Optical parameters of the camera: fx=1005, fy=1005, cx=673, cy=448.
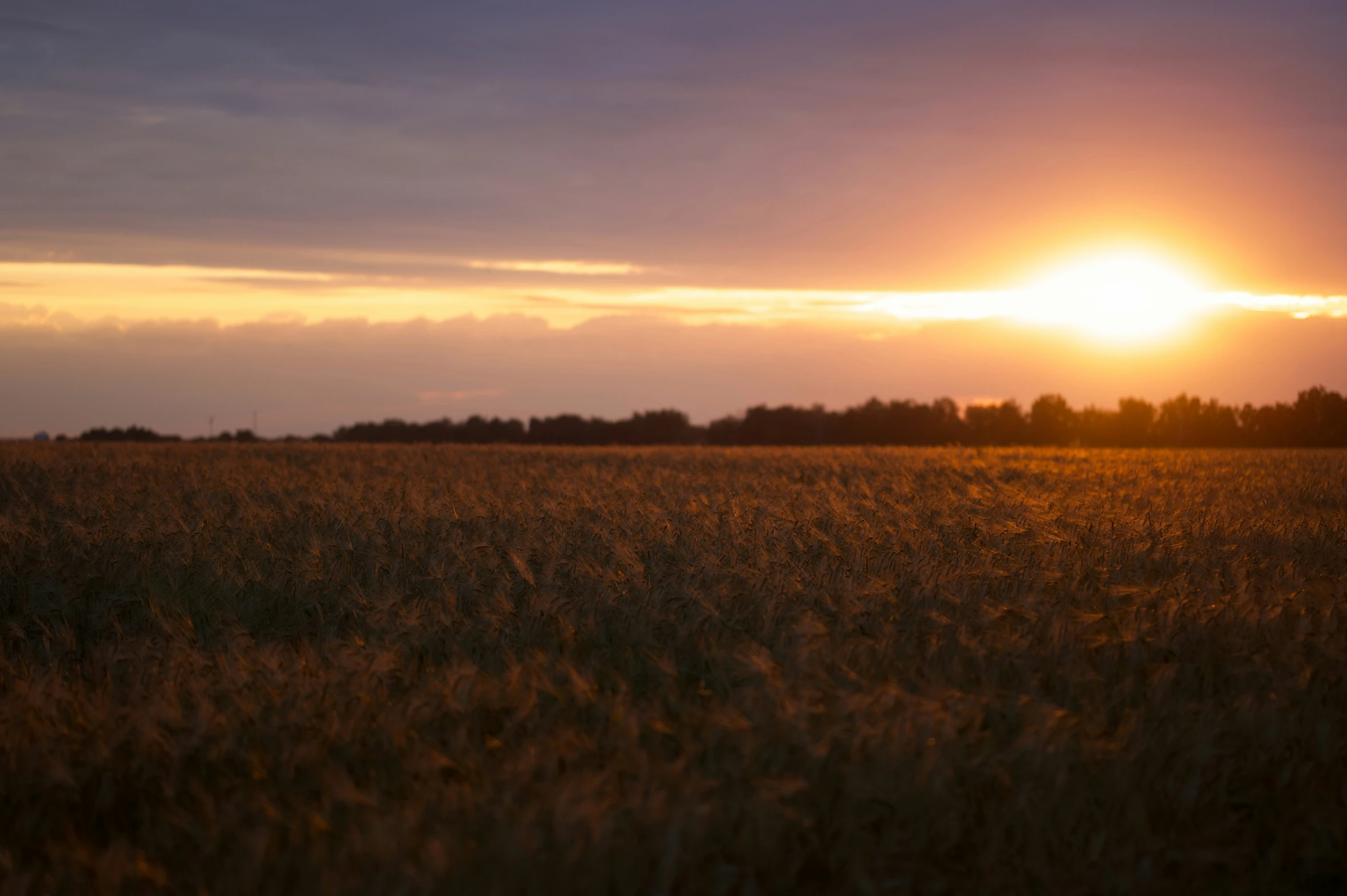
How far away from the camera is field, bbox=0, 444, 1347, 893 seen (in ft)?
11.0

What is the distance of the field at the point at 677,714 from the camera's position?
3344mm

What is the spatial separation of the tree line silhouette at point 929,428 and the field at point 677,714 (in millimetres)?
45257

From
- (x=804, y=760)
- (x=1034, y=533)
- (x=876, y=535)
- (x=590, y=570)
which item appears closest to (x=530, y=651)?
(x=590, y=570)

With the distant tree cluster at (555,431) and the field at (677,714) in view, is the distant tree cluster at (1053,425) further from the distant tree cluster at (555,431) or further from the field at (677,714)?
the field at (677,714)

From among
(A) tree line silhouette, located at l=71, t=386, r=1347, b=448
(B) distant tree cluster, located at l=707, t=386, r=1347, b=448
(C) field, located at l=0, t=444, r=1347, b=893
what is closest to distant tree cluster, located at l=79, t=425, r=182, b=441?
(A) tree line silhouette, located at l=71, t=386, r=1347, b=448

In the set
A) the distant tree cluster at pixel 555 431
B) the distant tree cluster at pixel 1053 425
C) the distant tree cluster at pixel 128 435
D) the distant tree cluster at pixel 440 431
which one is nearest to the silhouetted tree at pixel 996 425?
the distant tree cluster at pixel 1053 425

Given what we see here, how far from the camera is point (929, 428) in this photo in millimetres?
56969

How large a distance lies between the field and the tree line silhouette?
45.3 meters

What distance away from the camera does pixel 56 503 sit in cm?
1141

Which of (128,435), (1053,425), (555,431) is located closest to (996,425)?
Result: (1053,425)

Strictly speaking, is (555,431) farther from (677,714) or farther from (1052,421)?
(677,714)

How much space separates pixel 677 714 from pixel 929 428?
179 feet

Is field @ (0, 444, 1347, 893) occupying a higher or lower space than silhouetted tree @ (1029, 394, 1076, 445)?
lower

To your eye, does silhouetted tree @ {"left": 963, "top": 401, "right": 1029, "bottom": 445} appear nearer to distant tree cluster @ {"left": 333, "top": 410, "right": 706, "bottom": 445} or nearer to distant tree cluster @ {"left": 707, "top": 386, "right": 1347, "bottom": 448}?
distant tree cluster @ {"left": 707, "top": 386, "right": 1347, "bottom": 448}
